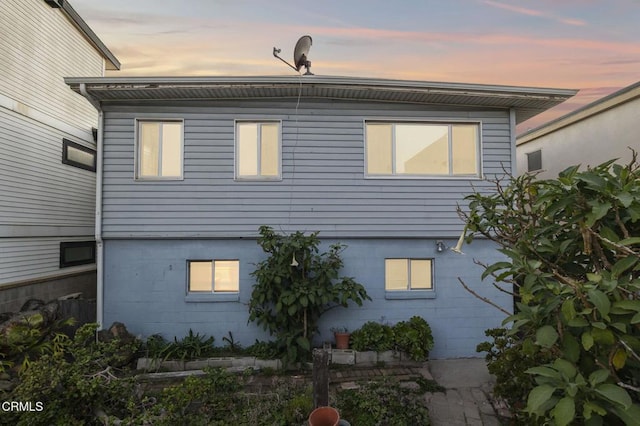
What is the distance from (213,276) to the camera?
6.04 meters

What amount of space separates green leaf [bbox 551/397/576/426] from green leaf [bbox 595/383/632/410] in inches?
5.8

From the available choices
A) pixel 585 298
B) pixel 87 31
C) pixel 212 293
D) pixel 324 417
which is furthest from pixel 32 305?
pixel 585 298

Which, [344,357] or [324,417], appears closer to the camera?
[324,417]

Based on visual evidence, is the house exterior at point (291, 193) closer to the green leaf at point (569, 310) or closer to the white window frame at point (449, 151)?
the white window frame at point (449, 151)

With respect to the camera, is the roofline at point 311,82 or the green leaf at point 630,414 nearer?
the green leaf at point 630,414

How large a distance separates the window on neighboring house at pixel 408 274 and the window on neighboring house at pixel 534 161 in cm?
695

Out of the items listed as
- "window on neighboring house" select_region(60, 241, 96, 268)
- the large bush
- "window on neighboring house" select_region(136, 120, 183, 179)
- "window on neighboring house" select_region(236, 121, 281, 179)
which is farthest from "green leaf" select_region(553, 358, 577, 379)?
"window on neighboring house" select_region(60, 241, 96, 268)

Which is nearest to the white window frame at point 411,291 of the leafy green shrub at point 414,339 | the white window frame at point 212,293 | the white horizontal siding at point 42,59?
the leafy green shrub at point 414,339

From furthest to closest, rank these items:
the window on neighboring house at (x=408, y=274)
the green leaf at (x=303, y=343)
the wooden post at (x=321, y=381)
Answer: the window on neighboring house at (x=408, y=274), the green leaf at (x=303, y=343), the wooden post at (x=321, y=381)

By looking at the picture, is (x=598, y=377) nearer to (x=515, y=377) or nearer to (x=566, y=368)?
(x=566, y=368)

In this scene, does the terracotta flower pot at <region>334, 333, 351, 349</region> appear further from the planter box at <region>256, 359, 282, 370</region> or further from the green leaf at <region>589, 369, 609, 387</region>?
the green leaf at <region>589, 369, 609, 387</region>

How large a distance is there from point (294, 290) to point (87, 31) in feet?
32.3

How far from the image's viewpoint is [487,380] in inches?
197

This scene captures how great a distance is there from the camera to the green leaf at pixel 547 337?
1686 millimetres
